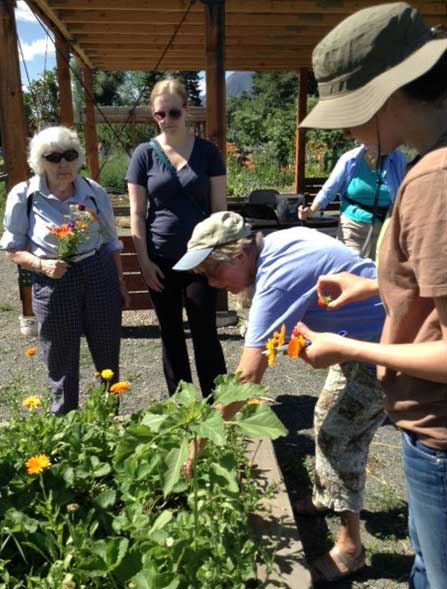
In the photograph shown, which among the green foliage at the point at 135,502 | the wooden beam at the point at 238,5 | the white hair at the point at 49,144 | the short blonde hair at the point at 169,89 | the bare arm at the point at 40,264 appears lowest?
the green foliage at the point at 135,502

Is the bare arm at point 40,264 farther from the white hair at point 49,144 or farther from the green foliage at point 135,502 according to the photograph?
the green foliage at point 135,502

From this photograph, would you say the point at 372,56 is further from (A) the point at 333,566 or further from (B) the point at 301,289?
(A) the point at 333,566

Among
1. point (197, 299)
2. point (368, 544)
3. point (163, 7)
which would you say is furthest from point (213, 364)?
point (163, 7)

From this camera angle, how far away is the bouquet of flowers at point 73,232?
2631mm

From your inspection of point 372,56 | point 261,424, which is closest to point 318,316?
point 261,424

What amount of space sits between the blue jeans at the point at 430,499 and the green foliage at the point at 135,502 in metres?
0.33

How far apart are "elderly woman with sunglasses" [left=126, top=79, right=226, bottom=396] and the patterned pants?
1.28 ft

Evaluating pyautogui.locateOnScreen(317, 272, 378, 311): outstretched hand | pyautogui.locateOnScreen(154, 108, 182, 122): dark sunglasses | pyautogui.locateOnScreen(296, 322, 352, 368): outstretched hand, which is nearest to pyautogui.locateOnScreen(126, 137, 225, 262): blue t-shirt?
pyautogui.locateOnScreen(154, 108, 182, 122): dark sunglasses

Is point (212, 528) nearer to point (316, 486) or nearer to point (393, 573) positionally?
point (316, 486)

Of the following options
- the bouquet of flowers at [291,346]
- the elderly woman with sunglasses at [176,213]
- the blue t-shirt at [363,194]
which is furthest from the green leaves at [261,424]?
the blue t-shirt at [363,194]

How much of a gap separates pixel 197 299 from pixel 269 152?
17.3 m

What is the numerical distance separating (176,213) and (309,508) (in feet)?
5.69

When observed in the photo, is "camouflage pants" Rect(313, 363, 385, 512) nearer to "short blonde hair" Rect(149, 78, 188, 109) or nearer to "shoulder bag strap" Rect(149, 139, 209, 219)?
"shoulder bag strap" Rect(149, 139, 209, 219)

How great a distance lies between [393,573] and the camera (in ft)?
7.66
